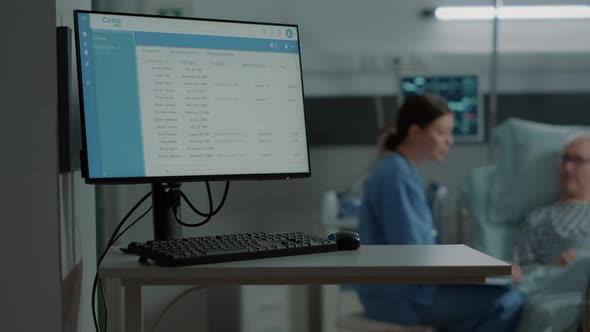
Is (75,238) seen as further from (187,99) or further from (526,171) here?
(526,171)

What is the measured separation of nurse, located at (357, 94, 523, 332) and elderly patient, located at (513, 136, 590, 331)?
0.15 meters

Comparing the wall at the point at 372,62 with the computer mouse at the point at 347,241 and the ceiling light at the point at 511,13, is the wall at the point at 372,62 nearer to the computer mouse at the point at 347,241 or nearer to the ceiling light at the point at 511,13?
the ceiling light at the point at 511,13

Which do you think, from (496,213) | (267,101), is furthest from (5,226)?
(496,213)

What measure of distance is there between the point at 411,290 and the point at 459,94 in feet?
5.95

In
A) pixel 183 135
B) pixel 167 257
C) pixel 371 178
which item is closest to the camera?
pixel 167 257

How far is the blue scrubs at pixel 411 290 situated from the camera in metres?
2.21

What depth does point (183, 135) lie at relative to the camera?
4.61 feet

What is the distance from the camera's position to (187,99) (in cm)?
141

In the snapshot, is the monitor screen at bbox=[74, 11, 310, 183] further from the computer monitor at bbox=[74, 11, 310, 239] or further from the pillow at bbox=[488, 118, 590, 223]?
the pillow at bbox=[488, 118, 590, 223]

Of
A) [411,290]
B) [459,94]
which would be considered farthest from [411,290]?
[459,94]

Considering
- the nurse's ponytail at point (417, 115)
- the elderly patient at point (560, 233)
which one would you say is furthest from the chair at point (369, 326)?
the nurse's ponytail at point (417, 115)

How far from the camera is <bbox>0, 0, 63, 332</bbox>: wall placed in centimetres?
124

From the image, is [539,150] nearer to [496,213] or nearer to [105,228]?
[496,213]

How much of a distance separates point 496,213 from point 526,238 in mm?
148
